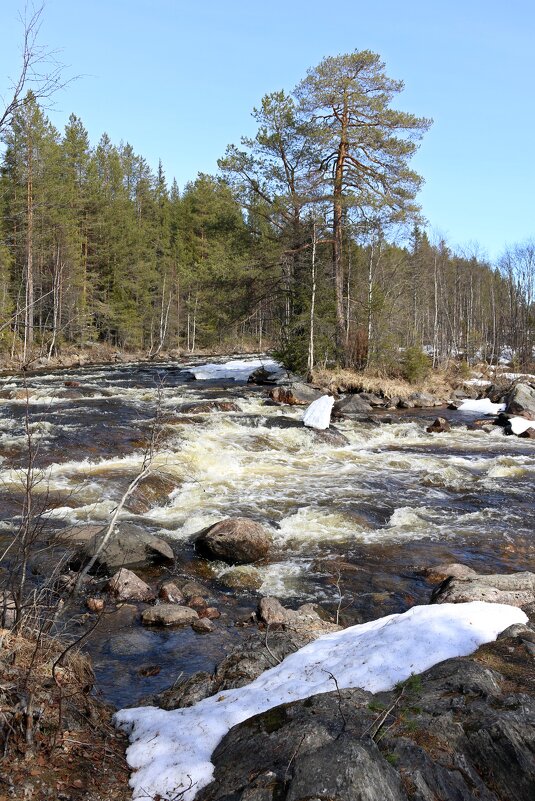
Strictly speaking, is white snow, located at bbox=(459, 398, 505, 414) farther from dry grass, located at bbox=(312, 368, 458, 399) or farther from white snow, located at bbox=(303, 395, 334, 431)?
white snow, located at bbox=(303, 395, 334, 431)

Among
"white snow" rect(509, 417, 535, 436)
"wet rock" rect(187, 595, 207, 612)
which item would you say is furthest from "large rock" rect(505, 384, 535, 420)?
"wet rock" rect(187, 595, 207, 612)

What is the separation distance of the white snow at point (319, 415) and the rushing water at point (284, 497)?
591mm

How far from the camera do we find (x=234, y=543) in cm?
762

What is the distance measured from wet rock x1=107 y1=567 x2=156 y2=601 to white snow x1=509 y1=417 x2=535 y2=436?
44.1ft

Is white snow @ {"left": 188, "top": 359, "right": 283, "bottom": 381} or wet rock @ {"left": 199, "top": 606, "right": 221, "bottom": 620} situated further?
white snow @ {"left": 188, "top": 359, "right": 283, "bottom": 381}

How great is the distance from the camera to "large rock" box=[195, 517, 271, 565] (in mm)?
7613

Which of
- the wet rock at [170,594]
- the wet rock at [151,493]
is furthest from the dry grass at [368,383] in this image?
the wet rock at [170,594]

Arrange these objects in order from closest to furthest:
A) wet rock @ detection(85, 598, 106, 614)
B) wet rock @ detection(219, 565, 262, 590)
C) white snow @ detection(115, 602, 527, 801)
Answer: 1. white snow @ detection(115, 602, 527, 801)
2. wet rock @ detection(85, 598, 106, 614)
3. wet rock @ detection(219, 565, 262, 590)

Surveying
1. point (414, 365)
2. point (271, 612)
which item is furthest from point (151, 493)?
point (414, 365)

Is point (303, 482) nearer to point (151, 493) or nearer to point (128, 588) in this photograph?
point (151, 493)

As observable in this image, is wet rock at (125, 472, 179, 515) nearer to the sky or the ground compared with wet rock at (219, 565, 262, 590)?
nearer to the sky

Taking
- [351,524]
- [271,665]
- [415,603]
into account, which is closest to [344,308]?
[351,524]

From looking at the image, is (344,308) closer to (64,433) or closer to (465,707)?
(64,433)

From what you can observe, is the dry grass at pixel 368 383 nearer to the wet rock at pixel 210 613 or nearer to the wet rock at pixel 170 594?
the wet rock at pixel 170 594
